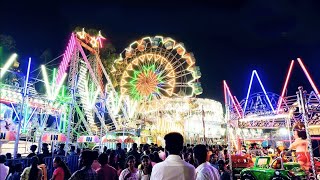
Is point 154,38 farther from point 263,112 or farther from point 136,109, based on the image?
point 263,112

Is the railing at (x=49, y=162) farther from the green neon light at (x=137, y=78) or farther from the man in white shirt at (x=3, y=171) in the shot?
the green neon light at (x=137, y=78)

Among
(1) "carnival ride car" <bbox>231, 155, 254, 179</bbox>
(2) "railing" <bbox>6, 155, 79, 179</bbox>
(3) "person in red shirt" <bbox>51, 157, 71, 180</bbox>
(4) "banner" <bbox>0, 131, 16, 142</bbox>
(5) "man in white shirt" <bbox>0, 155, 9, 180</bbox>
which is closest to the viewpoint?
(3) "person in red shirt" <bbox>51, 157, 71, 180</bbox>

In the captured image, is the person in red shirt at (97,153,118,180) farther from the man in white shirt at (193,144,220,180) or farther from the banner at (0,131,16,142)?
the banner at (0,131,16,142)

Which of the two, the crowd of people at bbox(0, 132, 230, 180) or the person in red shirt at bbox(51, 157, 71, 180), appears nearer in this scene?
the crowd of people at bbox(0, 132, 230, 180)

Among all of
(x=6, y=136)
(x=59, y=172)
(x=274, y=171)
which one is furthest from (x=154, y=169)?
(x=6, y=136)

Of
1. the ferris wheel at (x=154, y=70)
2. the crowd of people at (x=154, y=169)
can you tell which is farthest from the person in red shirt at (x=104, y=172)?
the ferris wheel at (x=154, y=70)

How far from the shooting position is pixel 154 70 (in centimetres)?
3048

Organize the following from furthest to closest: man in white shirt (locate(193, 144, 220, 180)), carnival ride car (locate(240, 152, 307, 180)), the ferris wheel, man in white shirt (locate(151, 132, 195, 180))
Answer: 1. the ferris wheel
2. carnival ride car (locate(240, 152, 307, 180))
3. man in white shirt (locate(193, 144, 220, 180))
4. man in white shirt (locate(151, 132, 195, 180))

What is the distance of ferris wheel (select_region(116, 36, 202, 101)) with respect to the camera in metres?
30.2

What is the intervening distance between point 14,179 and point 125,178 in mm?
3319

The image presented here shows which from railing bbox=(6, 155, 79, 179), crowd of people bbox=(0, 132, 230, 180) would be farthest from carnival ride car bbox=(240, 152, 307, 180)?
railing bbox=(6, 155, 79, 179)

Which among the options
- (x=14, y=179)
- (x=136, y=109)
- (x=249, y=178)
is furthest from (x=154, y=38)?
(x=14, y=179)

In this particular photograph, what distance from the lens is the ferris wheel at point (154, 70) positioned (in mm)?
30250

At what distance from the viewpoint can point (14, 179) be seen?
639 cm
